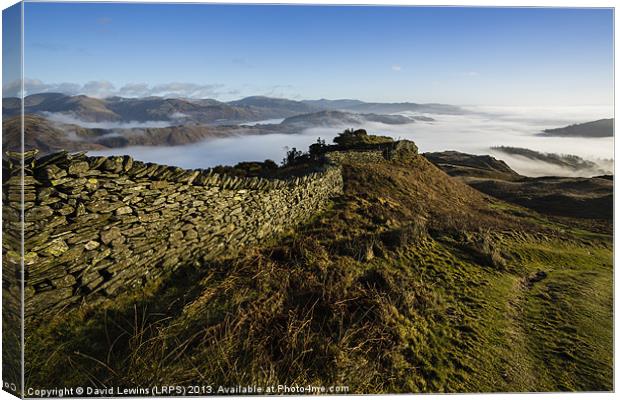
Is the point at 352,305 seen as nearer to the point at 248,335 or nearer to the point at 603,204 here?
the point at 248,335

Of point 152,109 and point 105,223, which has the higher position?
point 152,109

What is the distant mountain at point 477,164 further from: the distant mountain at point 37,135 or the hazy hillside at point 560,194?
the distant mountain at point 37,135

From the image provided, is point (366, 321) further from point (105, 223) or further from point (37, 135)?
point (37, 135)

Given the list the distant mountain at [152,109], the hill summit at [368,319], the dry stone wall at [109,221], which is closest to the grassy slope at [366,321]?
the hill summit at [368,319]

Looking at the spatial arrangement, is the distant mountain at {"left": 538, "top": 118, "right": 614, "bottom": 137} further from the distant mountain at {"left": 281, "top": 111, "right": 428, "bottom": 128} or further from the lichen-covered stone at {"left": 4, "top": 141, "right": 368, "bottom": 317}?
the lichen-covered stone at {"left": 4, "top": 141, "right": 368, "bottom": 317}

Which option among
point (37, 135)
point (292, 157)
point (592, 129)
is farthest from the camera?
point (292, 157)

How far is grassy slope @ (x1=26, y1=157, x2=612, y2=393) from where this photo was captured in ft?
11.2

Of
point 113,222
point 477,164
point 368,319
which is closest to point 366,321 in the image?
point 368,319

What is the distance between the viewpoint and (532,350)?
13.0 ft

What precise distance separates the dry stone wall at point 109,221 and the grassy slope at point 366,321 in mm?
334

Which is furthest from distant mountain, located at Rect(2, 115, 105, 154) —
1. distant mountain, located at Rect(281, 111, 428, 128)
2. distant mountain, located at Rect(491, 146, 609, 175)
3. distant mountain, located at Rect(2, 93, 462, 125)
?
distant mountain, located at Rect(491, 146, 609, 175)

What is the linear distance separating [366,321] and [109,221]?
365 cm

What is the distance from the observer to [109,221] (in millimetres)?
3818

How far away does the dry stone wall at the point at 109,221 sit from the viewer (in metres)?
3.27
